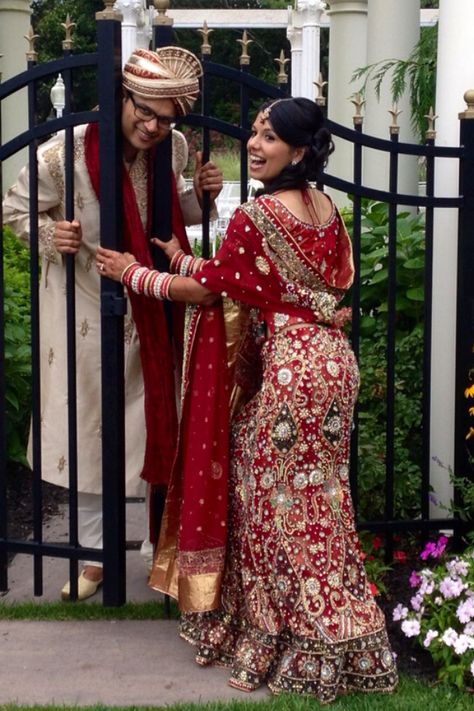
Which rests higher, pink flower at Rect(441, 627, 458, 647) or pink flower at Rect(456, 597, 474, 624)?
pink flower at Rect(456, 597, 474, 624)

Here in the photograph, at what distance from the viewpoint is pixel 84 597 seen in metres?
4.19

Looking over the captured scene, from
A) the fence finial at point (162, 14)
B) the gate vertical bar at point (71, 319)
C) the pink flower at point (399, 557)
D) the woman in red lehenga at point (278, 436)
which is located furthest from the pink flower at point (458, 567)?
the fence finial at point (162, 14)

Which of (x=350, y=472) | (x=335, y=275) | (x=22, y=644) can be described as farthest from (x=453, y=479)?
(x=22, y=644)

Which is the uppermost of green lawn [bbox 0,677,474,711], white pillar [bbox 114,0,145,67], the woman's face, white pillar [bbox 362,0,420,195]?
white pillar [bbox 114,0,145,67]

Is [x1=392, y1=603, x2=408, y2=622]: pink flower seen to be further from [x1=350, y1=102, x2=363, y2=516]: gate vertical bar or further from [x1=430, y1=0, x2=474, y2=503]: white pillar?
[x1=430, y1=0, x2=474, y2=503]: white pillar

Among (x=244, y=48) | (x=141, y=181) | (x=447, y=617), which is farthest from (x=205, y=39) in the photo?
(x=447, y=617)

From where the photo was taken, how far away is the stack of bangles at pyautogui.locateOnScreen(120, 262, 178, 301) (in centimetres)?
347

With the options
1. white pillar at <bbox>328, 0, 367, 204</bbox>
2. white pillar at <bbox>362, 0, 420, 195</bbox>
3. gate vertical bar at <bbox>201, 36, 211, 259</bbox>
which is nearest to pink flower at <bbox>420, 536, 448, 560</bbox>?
gate vertical bar at <bbox>201, 36, 211, 259</bbox>

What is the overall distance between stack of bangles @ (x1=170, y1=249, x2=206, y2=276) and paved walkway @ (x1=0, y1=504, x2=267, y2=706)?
48.9 inches

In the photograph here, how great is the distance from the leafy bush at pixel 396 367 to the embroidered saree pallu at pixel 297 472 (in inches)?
38.8

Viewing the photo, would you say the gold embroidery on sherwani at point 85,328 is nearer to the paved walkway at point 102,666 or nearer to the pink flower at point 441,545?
the paved walkway at point 102,666

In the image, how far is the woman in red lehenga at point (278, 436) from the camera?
132 inches

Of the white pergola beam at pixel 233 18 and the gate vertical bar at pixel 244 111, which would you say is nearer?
the gate vertical bar at pixel 244 111

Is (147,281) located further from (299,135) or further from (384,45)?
(384,45)
